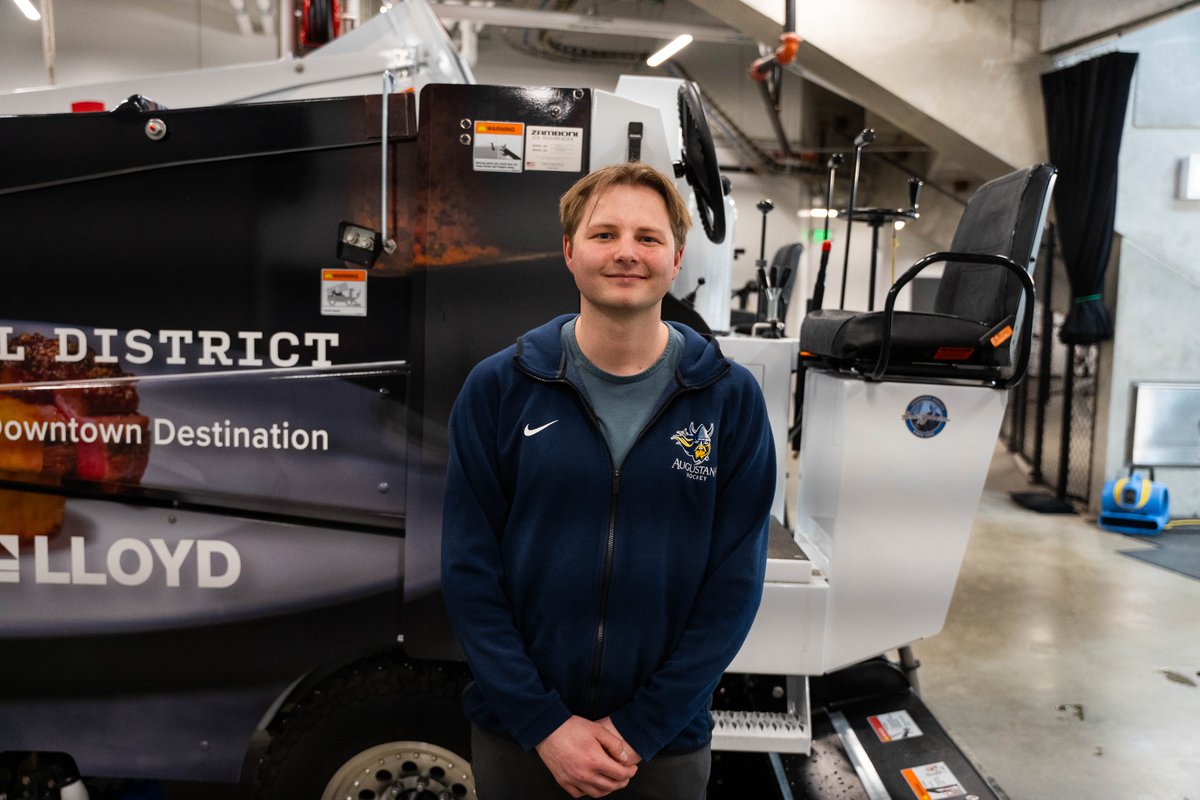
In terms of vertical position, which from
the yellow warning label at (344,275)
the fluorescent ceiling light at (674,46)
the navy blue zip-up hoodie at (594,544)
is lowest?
the navy blue zip-up hoodie at (594,544)

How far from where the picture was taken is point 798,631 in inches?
82.4


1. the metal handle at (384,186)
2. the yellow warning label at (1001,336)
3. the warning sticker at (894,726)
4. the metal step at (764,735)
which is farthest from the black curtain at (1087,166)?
the metal handle at (384,186)

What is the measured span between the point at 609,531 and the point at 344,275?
96 cm

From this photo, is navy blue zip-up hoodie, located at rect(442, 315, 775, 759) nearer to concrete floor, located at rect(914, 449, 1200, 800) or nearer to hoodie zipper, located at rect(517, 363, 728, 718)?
hoodie zipper, located at rect(517, 363, 728, 718)

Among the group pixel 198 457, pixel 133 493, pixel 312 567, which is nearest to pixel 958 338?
pixel 312 567

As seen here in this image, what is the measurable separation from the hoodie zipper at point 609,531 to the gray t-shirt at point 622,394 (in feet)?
0.04

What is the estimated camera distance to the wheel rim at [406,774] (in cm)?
202

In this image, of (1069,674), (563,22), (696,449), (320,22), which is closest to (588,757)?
(696,449)

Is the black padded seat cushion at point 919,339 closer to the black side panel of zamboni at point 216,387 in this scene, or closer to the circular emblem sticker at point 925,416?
the circular emblem sticker at point 925,416

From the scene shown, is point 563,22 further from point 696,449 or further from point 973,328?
point 696,449

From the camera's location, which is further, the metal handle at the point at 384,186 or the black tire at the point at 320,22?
the black tire at the point at 320,22

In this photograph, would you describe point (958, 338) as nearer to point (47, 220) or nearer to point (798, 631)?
point (798, 631)

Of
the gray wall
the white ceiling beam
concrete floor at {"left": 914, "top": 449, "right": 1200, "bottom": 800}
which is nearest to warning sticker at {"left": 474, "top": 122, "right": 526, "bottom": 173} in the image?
concrete floor at {"left": 914, "top": 449, "right": 1200, "bottom": 800}

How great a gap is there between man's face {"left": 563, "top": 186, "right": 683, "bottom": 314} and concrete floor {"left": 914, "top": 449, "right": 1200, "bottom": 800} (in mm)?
2162
